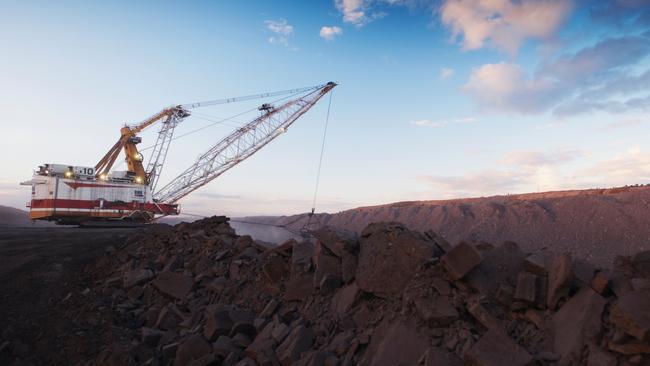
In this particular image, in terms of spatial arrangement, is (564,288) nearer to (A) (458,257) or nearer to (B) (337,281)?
(A) (458,257)

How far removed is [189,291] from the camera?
9305 millimetres

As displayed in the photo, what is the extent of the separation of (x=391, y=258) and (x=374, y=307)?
A: 897 millimetres

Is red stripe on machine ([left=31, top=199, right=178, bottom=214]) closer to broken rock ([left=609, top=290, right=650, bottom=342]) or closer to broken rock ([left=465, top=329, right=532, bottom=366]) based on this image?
broken rock ([left=465, top=329, right=532, bottom=366])

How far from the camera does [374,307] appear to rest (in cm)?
661

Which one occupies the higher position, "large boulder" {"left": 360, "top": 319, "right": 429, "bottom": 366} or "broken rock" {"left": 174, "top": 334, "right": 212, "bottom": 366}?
"large boulder" {"left": 360, "top": 319, "right": 429, "bottom": 366}

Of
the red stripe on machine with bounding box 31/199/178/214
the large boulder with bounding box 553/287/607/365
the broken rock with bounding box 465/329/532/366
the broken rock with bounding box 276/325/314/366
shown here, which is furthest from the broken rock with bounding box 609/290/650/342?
the red stripe on machine with bounding box 31/199/178/214

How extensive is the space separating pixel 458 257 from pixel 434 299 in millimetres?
756

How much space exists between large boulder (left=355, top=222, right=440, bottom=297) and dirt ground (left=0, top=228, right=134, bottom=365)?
533cm

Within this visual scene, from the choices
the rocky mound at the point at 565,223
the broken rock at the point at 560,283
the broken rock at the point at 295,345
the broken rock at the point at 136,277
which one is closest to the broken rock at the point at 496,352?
the broken rock at the point at 560,283

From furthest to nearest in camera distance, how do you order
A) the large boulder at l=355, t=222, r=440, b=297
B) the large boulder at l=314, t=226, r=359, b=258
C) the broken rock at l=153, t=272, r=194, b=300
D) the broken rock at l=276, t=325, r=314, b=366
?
the broken rock at l=153, t=272, r=194, b=300
the large boulder at l=314, t=226, r=359, b=258
the large boulder at l=355, t=222, r=440, b=297
the broken rock at l=276, t=325, r=314, b=366

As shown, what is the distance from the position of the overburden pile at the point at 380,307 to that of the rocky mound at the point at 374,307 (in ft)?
0.07

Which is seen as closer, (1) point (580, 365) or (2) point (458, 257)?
(1) point (580, 365)

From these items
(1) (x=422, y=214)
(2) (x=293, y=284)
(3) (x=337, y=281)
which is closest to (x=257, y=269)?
(2) (x=293, y=284)

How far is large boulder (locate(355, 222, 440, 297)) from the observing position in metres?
6.64
